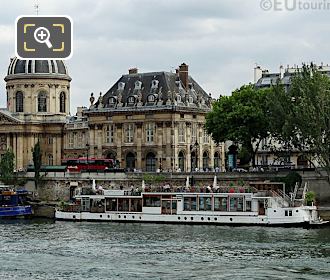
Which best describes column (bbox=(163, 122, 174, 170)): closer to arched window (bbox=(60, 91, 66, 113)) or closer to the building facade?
the building facade

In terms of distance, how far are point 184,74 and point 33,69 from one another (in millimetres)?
23309

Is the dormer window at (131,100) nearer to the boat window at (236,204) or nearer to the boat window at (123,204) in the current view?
the boat window at (123,204)

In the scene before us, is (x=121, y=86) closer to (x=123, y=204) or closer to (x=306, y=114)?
(x=123, y=204)

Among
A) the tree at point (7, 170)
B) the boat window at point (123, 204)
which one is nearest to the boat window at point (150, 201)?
the boat window at point (123, 204)

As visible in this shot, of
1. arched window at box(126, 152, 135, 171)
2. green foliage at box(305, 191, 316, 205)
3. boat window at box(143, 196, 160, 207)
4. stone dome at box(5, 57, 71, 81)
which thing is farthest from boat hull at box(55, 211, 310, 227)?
stone dome at box(5, 57, 71, 81)

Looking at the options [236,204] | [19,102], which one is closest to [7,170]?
[19,102]

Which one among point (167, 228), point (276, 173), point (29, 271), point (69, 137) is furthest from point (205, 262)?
point (69, 137)

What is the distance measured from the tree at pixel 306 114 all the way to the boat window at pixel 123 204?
48.4ft

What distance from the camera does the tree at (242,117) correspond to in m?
90.4

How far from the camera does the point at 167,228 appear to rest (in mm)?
74312

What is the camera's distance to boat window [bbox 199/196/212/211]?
78.5 m

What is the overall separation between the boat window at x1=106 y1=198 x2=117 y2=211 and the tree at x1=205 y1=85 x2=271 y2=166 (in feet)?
51.4

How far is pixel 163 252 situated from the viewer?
2272 inches

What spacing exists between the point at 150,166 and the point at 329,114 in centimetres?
3330
